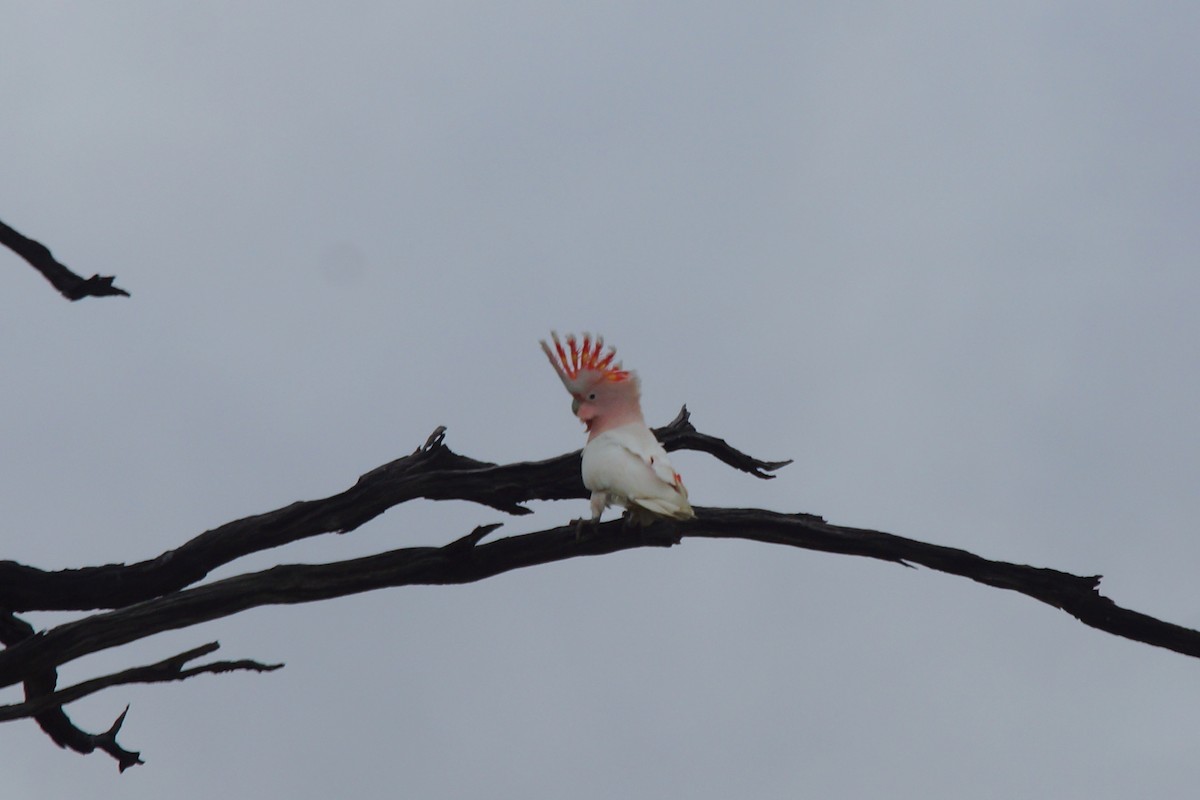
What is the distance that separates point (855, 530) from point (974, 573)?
58 cm

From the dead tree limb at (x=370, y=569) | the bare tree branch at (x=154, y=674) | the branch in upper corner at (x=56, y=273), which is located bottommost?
the bare tree branch at (x=154, y=674)

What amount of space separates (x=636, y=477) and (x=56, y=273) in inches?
92.2

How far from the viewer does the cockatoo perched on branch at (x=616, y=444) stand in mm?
5617

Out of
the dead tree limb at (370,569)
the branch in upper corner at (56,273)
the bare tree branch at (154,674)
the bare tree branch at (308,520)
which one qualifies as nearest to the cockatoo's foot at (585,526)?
the dead tree limb at (370,569)

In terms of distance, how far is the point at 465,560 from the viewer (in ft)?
18.9

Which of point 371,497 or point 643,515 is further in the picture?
point 371,497

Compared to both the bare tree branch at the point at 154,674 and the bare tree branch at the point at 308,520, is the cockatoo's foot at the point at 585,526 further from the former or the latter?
the bare tree branch at the point at 154,674

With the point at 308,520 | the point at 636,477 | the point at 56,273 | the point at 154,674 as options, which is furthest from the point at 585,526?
the point at 56,273

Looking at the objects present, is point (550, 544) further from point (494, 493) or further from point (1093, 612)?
point (1093, 612)

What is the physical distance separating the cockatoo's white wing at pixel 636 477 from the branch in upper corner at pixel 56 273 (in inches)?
75.8

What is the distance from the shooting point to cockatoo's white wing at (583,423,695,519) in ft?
18.4

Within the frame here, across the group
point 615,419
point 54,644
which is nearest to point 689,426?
point 615,419

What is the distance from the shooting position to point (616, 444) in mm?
5848

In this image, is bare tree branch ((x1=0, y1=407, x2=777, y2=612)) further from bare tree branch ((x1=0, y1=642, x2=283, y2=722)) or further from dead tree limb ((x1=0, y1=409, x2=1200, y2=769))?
bare tree branch ((x1=0, y1=642, x2=283, y2=722))
